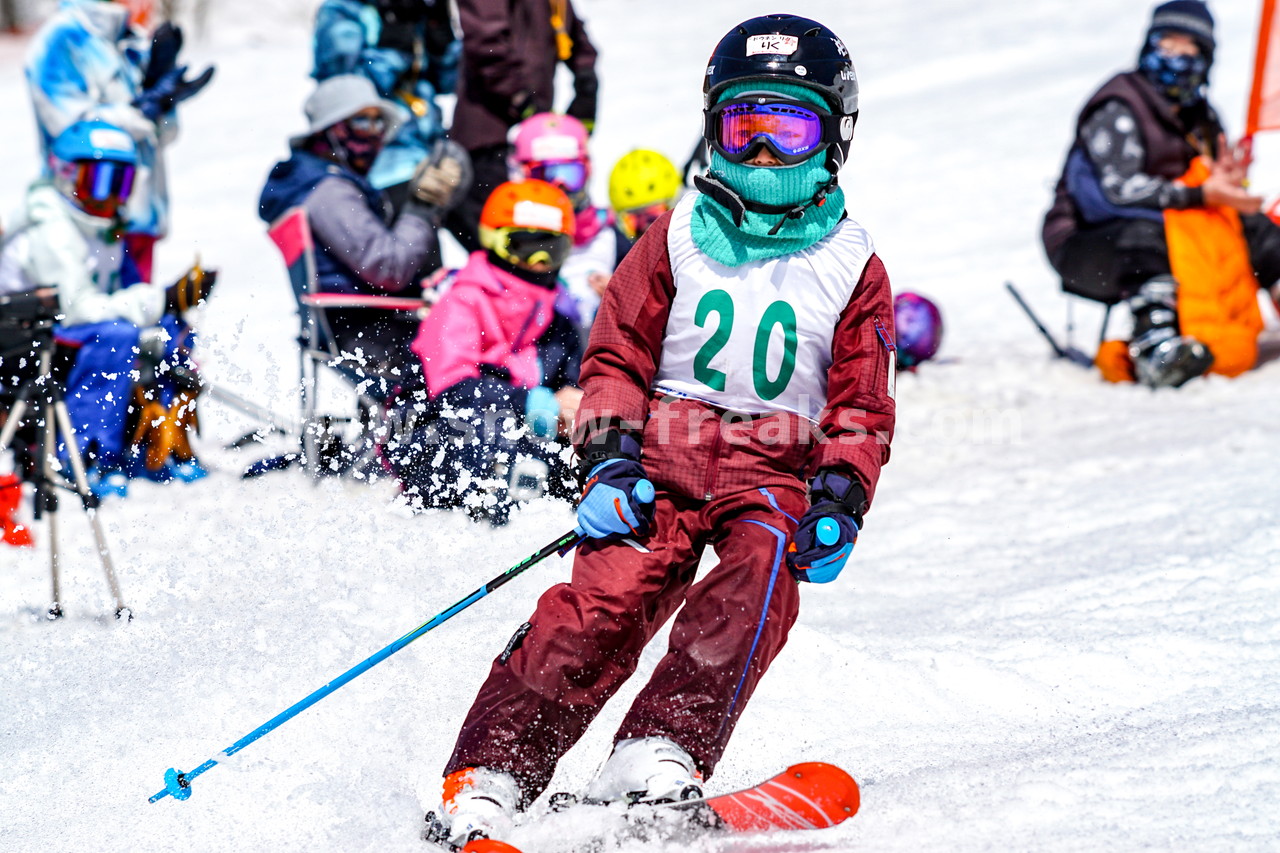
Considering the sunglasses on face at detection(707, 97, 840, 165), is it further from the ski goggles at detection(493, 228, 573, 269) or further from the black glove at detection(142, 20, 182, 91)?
the black glove at detection(142, 20, 182, 91)

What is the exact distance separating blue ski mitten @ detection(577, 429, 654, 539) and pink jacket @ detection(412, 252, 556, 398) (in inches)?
95.8

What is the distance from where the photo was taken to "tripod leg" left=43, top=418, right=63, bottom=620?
181 inches

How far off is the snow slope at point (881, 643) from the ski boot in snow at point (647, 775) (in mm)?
165

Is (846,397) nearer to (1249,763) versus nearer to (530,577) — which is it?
(1249,763)

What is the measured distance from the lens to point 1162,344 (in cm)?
699

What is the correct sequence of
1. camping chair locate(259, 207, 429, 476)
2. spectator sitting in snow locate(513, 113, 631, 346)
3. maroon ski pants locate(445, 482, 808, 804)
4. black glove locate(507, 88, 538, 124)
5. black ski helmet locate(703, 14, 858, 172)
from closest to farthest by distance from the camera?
maroon ski pants locate(445, 482, 808, 804)
black ski helmet locate(703, 14, 858, 172)
camping chair locate(259, 207, 429, 476)
spectator sitting in snow locate(513, 113, 631, 346)
black glove locate(507, 88, 538, 124)

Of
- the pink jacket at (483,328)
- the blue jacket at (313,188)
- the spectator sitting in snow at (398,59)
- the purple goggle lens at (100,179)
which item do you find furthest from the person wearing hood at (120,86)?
the pink jacket at (483,328)

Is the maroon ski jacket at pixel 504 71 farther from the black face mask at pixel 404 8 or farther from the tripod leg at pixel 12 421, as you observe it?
the tripod leg at pixel 12 421

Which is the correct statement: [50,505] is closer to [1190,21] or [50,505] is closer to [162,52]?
[162,52]

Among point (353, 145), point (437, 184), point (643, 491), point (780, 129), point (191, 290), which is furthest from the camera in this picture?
point (353, 145)

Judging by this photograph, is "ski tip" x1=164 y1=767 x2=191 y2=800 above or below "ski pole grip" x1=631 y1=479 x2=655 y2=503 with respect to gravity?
below

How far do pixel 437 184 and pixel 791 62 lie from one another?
3.61m

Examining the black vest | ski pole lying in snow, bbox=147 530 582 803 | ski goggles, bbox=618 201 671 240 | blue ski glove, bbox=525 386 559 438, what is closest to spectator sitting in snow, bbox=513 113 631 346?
ski goggles, bbox=618 201 671 240

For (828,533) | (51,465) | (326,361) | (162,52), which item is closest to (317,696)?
(828,533)
